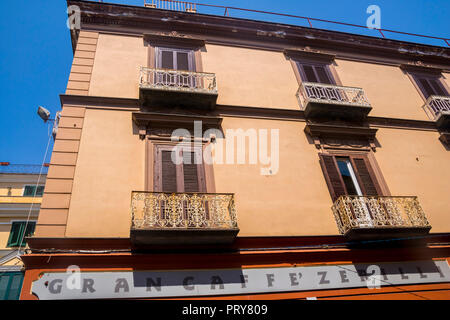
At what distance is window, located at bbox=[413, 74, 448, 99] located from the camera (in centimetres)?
1277

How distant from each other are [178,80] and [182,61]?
4.01 ft

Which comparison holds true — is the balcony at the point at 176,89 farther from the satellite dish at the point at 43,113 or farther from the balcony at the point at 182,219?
the satellite dish at the point at 43,113

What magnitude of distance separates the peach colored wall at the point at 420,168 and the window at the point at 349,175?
57cm

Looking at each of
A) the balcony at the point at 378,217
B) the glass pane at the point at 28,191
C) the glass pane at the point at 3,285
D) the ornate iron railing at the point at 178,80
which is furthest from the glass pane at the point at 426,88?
the glass pane at the point at 28,191

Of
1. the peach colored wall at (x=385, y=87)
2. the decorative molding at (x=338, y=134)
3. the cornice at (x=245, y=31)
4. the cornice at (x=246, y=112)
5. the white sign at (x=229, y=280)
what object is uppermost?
the cornice at (x=245, y=31)

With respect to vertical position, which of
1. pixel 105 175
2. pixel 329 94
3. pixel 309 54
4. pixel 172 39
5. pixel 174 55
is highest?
pixel 172 39

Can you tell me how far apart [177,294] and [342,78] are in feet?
31.4

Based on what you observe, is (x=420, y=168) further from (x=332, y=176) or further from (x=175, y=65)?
(x=175, y=65)

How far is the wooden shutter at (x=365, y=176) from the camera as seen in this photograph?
29.4 feet

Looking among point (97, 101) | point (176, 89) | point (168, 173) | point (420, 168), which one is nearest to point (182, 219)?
point (168, 173)

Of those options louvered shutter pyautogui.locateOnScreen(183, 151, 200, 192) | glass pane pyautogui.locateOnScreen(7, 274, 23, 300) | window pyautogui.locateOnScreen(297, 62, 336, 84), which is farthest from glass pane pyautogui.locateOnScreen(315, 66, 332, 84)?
glass pane pyautogui.locateOnScreen(7, 274, 23, 300)

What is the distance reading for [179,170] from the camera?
8234 millimetres

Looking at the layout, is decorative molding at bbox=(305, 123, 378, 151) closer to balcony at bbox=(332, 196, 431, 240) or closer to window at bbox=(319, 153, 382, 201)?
window at bbox=(319, 153, 382, 201)

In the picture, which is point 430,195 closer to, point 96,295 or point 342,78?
point 342,78
